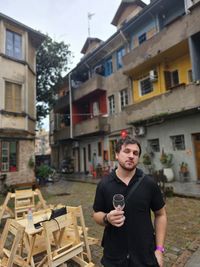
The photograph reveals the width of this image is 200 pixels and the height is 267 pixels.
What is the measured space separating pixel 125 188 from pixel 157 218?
1.67 ft

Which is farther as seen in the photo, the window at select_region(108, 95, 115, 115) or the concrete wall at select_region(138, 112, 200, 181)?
the window at select_region(108, 95, 115, 115)

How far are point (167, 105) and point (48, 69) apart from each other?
13610mm

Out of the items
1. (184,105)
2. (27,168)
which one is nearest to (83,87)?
(27,168)

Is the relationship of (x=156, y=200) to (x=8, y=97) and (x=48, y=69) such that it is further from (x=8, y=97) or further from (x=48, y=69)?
(x=48, y=69)

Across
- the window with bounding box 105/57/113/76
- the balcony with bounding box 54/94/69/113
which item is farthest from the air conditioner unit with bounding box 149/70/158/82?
the balcony with bounding box 54/94/69/113

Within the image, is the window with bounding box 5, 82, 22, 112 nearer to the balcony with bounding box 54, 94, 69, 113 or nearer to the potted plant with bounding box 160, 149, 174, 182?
the balcony with bounding box 54, 94, 69, 113

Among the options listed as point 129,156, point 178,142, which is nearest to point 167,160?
point 178,142

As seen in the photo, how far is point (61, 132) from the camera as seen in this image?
24.3m

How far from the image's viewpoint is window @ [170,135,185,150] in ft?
44.3

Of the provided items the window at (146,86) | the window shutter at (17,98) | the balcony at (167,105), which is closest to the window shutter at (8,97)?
the window shutter at (17,98)

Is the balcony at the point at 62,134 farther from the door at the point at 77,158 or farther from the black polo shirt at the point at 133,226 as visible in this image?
the black polo shirt at the point at 133,226

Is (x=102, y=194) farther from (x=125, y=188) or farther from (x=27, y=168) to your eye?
(x=27, y=168)

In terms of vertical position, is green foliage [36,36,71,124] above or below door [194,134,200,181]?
above

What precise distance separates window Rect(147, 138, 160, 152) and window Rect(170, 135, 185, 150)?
1.26 m
